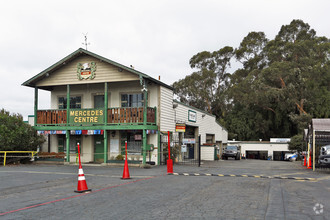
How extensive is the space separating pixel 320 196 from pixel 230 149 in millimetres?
28127

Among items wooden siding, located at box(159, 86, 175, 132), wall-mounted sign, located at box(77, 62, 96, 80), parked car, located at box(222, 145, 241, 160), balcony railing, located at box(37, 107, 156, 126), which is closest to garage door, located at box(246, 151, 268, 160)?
parked car, located at box(222, 145, 241, 160)

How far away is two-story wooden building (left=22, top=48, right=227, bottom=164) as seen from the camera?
20.4 meters

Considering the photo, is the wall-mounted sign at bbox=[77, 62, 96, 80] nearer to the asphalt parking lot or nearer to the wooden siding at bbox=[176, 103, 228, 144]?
the wooden siding at bbox=[176, 103, 228, 144]

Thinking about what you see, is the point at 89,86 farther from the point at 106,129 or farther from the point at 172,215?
the point at 172,215

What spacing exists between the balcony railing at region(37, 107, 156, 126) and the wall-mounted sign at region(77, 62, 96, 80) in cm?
212

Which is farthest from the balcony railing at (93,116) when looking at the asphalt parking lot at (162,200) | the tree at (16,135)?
the asphalt parking lot at (162,200)

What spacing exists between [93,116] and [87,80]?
231 cm

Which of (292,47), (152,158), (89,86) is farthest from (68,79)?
(292,47)

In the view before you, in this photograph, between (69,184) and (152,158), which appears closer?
(69,184)

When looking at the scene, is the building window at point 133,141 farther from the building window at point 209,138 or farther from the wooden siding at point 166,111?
the building window at point 209,138

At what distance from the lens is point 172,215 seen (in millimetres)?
6855

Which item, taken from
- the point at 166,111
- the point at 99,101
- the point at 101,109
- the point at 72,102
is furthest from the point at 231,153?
the point at 101,109

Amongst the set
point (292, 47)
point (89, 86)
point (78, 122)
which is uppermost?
point (292, 47)

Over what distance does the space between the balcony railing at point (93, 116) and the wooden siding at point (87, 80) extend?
1.81 m
